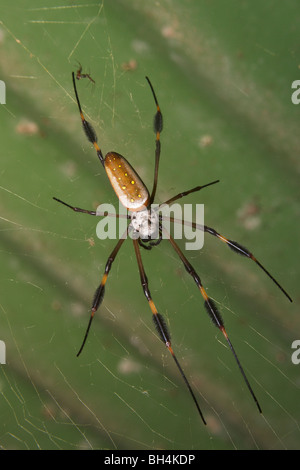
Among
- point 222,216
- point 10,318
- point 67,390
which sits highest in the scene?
point 222,216

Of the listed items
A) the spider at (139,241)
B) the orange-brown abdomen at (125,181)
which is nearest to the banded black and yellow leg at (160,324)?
the spider at (139,241)

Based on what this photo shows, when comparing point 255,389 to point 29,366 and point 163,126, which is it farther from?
point 163,126

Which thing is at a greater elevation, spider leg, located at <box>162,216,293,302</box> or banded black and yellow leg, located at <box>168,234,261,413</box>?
spider leg, located at <box>162,216,293,302</box>

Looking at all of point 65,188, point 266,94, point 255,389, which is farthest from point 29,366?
point 266,94

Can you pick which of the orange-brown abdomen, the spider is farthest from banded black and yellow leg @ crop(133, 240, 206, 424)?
the orange-brown abdomen

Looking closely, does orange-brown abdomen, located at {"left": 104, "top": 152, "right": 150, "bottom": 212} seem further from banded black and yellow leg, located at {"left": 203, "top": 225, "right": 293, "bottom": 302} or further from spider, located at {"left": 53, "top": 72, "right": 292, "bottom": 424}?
banded black and yellow leg, located at {"left": 203, "top": 225, "right": 293, "bottom": 302}
